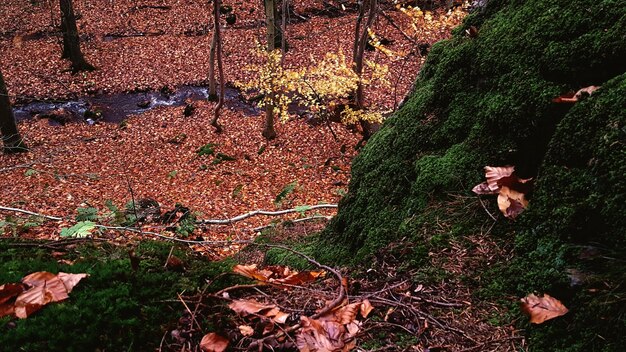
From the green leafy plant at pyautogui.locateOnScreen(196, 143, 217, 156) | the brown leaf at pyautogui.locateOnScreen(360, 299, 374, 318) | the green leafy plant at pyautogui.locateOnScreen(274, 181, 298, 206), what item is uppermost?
the brown leaf at pyautogui.locateOnScreen(360, 299, 374, 318)

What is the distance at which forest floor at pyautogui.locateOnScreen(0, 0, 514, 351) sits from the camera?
246cm

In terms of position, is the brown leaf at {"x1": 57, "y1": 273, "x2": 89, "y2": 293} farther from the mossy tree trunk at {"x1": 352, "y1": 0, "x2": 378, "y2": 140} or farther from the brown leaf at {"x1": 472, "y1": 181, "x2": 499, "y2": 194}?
the mossy tree trunk at {"x1": 352, "y1": 0, "x2": 378, "y2": 140}

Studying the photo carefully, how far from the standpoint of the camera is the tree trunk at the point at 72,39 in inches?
762

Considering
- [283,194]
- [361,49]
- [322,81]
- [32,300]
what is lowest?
[283,194]

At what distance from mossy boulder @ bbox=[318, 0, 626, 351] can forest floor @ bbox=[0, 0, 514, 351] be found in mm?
316

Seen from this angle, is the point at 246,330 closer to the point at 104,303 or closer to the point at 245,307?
the point at 245,307

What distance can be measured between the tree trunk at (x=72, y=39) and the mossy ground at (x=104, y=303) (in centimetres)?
2086

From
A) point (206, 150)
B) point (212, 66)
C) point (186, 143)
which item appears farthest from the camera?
point (212, 66)

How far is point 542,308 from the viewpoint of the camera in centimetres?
182

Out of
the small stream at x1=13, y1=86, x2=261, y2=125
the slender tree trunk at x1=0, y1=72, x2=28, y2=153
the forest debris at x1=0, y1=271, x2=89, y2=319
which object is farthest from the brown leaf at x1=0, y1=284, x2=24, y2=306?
the small stream at x1=13, y1=86, x2=261, y2=125

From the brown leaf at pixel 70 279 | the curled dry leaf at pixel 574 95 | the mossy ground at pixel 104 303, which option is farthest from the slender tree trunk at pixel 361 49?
the brown leaf at pixel 70 279

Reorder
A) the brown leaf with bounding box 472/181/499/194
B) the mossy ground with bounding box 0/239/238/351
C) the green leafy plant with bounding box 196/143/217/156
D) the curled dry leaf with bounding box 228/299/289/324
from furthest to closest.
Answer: the green leafy plant with bounding box 196/143/217/156 → the brown leaf with bounding box 472/181/499/194 → the curled dry leaf with bounding box 228/299/289/324 → the mossy ground with bounding box 0/239/238/351

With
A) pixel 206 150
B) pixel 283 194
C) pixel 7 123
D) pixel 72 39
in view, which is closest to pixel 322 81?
pixel 283 194

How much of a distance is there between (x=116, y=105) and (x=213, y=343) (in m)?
19.0
